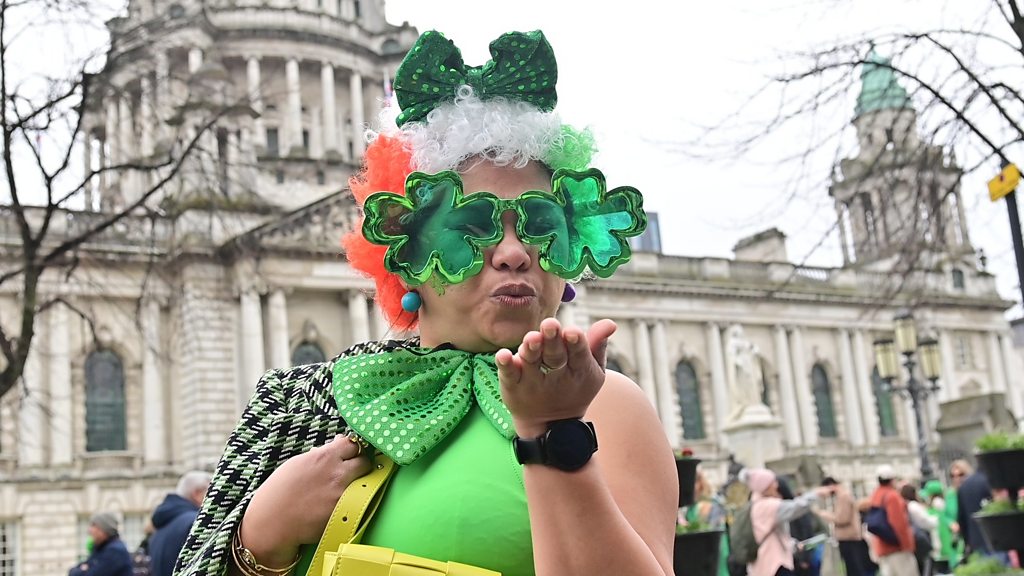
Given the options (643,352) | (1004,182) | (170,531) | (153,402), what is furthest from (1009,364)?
(170,531)

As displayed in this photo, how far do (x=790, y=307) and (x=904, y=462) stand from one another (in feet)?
29.6

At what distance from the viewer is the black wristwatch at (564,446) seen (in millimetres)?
1472

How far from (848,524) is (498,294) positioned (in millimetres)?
11441

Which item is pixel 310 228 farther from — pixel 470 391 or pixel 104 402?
pixel 470 391

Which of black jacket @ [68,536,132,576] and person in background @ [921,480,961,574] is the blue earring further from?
person in background @ [921,480,961,574]

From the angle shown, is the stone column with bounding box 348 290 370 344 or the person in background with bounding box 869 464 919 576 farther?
the stone column with bounding box 348 290 370 344

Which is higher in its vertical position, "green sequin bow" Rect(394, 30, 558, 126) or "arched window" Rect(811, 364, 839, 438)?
"arched window" Rect(811, 364, 839, 438)

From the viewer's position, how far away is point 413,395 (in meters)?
1.87

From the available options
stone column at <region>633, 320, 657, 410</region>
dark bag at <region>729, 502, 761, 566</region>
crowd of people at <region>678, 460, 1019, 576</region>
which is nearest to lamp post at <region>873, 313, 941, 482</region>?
crowd of people at <region>678, 460, 1019, 576</region>

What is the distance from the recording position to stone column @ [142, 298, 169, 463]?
33031mm

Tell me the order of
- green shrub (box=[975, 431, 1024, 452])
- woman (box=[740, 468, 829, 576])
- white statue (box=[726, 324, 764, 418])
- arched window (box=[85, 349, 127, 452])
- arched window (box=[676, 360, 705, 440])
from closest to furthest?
green shrub (box=[975, 431, 1024, 452]) < woman (box=[740, 468, 829, 576]) < white statue (box=[726, 324, 764, 418]) < arched window (box=[85, 349, 127, 452]) < arched window (box=[676, 360, 705, 440])

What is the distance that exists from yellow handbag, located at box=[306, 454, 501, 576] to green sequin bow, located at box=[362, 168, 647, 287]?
1.19 feet

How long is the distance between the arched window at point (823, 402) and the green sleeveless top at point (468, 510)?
48.5 metres

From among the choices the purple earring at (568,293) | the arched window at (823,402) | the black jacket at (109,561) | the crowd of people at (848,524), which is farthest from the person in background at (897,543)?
the arched window at (823,402)
